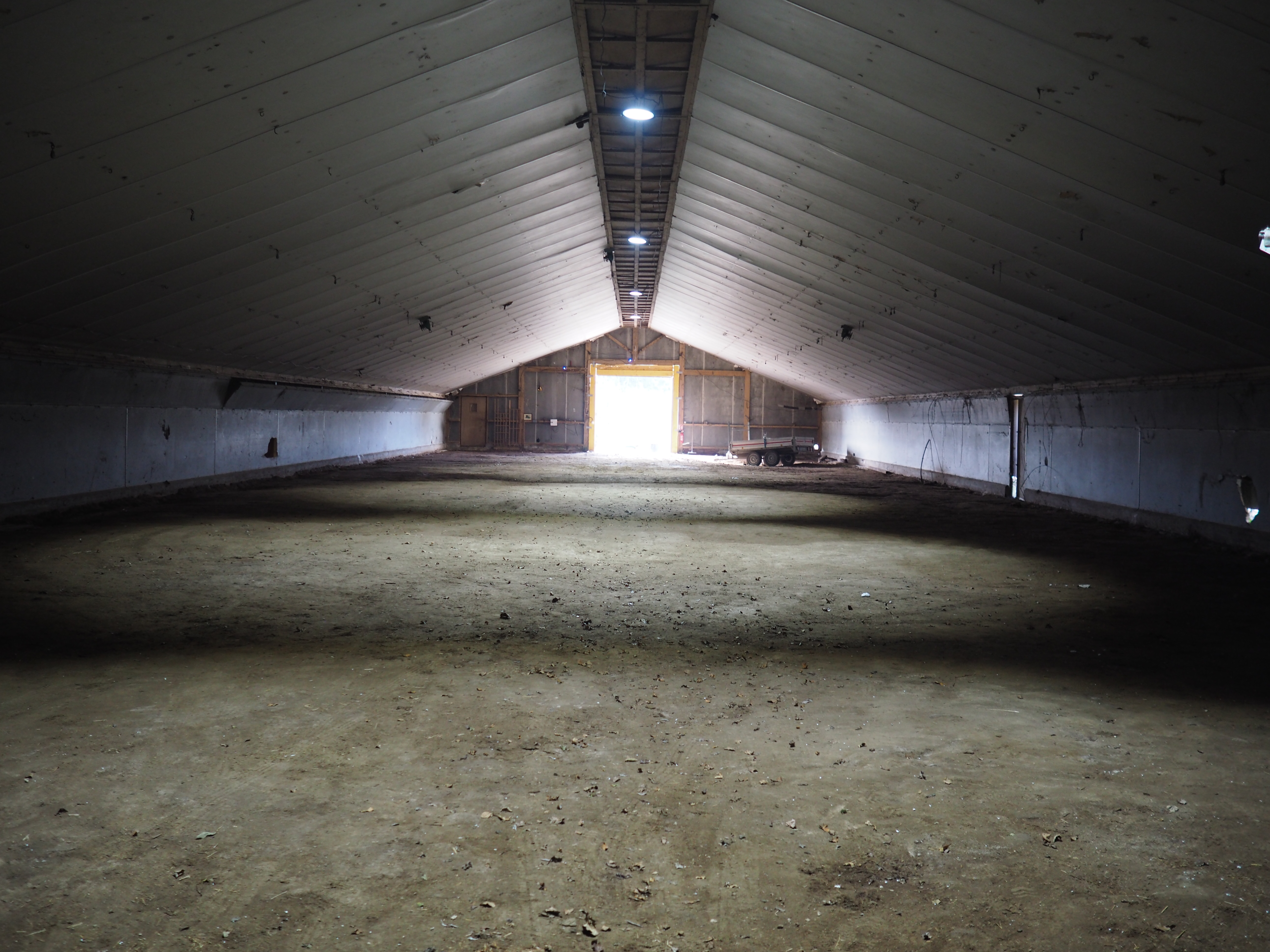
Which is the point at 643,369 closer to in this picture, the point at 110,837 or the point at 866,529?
the point at 866,529

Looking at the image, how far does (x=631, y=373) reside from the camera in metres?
35.2

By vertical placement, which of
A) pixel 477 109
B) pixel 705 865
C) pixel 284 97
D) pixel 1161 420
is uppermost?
pixel 477 109

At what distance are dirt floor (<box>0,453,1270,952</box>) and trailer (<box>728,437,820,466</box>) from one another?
1996cm

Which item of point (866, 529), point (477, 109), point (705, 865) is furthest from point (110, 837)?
point (866, 529)

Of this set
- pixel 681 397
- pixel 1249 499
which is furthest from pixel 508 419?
pixel 1249 499

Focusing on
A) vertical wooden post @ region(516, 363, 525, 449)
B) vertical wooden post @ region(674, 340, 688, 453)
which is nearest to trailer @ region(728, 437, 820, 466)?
vertical wooden post @ region(674, 340, 688, 453)

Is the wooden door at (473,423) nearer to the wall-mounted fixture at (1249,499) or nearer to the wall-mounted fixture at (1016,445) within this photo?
the wall-mounted fixture at (1016,445)

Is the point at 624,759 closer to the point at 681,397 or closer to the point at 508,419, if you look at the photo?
the point at 681,397

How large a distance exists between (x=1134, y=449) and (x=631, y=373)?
23719mm

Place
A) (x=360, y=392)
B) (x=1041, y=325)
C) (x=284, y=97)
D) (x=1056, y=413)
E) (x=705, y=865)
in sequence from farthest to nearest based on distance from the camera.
Result: (x=360, y=392), (x=1056, y=413), (x=1041, y=325), (x=284, y=97), (x=705, y=865)

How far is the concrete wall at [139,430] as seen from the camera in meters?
11.5

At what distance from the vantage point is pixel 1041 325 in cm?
1209

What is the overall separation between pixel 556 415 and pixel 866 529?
2385 cm

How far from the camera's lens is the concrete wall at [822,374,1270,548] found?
35.1 ft
